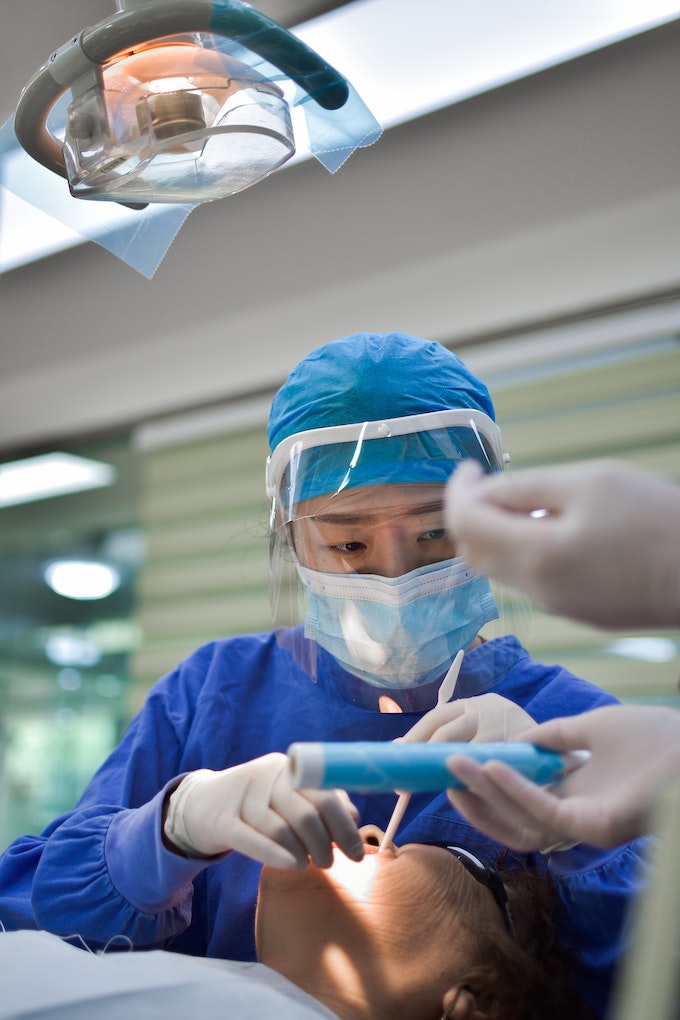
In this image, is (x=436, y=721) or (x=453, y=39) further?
(x=453, y=39)

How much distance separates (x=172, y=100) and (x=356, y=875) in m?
1.13

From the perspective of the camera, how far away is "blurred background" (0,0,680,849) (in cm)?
247

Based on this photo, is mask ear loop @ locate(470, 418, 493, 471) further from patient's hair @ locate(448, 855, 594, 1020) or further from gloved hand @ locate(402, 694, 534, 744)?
patient's hair @ locate(448, 855, 594, 1020)

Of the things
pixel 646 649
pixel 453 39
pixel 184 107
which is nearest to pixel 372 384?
pixel 184 107

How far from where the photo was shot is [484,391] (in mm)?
1694

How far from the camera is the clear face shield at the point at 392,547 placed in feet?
4.89

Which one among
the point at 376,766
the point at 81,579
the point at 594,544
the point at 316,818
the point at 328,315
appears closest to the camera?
the point at 594,544

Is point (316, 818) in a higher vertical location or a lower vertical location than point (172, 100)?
lower

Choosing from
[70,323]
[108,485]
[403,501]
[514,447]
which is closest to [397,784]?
[403,501]

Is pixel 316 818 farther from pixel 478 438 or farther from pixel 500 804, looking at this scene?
pixel 478 438

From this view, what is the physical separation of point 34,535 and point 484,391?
3.62 meters

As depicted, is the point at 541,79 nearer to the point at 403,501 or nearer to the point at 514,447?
the point at 514,447

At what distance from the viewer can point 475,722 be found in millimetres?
1173

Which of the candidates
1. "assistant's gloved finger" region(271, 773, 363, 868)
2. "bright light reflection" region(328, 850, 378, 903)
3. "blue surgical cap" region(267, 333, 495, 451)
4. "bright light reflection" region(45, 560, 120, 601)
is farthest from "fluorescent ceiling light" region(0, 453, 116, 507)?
"assistant's gloved finger" region(271, 773, 363, 868)
